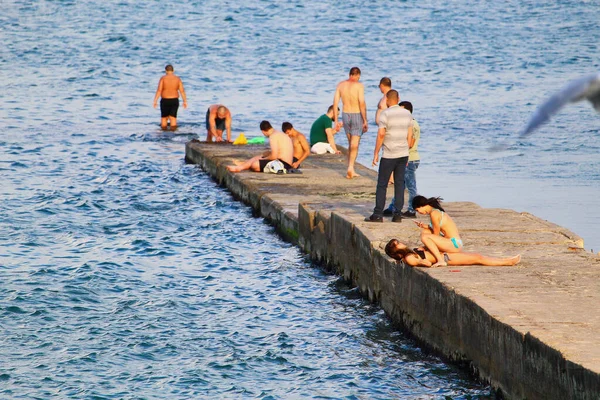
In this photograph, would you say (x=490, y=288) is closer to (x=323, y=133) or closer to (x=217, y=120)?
(x=323, y=133)

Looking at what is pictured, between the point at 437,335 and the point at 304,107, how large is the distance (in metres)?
25.5

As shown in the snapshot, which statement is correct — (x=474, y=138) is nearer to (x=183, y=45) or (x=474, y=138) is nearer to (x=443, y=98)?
(x=443, y=98)

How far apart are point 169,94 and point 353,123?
40.5 ft

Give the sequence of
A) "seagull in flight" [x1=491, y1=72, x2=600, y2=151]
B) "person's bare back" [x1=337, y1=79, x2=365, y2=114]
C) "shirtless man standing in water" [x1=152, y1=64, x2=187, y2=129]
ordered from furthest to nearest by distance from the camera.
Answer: "shirtless man standing in water" [x1=152, y1=64, x2=187, y2=129] < "person's bare back" [x1=337, y1=79, x2=365, y2=114] < "seagull in flight" [x1=491, y1=72, x2=600, y2=151]

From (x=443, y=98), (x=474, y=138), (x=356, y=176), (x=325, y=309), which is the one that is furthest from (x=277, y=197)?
(x=443, y=98)

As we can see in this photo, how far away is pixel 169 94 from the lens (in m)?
28.1

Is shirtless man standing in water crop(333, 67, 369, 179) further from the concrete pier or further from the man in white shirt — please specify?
the man in white shirt

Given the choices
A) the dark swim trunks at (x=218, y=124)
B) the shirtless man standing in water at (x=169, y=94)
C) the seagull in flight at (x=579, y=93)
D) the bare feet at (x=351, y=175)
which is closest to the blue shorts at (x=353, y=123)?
the bare feet at (x=351, y=175)

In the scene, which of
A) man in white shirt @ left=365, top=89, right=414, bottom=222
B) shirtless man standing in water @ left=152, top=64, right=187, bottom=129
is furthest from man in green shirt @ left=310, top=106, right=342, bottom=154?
man in white shirt @ left=365, top=89, right=414, bottom=222

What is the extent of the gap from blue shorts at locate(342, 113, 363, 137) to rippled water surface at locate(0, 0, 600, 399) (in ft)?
7.06

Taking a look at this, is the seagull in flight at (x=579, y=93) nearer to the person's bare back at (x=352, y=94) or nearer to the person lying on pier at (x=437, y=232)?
the person lying on pier at (x=437, y=232)

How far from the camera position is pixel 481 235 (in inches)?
483

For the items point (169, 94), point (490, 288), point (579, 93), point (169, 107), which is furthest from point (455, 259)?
point (169, 107)

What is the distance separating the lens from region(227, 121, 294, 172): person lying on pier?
59.5ft
